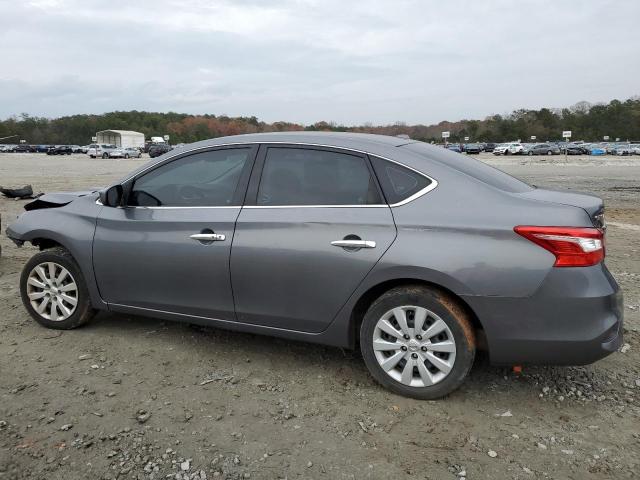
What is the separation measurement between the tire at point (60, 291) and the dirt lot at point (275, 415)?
11 centimetres

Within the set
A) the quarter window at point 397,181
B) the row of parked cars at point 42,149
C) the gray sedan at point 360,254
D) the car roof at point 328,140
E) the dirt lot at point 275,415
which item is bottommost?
the dirt lot at point 275,415

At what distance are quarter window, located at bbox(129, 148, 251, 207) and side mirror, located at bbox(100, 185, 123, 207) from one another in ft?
0.31

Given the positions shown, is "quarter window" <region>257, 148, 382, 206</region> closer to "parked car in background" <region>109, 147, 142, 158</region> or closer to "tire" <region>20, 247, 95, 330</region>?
"tire" <region>20, 247, 95, 330</region>

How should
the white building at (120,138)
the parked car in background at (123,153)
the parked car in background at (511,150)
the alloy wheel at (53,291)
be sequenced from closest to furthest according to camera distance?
the alloy wheel at (53,291), the parked car in background at (123,153), the parked car in background at (511,150), the white building at (120,138)

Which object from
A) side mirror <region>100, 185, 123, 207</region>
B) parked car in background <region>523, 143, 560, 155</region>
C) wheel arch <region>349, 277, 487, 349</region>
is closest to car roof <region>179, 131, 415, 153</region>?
side mirror <region>100, 185, 123, 207</region>

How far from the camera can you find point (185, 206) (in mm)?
4070

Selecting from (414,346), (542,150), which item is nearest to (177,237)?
(414,346)

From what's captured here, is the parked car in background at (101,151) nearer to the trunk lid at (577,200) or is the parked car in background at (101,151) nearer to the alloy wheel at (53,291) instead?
the alloy wheel at (53,291)

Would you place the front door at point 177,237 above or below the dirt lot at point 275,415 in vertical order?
Result: above

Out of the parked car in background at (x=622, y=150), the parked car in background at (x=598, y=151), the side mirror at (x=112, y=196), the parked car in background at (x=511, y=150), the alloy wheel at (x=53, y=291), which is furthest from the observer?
the parked car in background at (x=598, y=151)

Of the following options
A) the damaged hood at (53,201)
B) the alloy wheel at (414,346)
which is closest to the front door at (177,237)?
the damaged hood at (53,201)

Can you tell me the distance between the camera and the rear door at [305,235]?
344cm

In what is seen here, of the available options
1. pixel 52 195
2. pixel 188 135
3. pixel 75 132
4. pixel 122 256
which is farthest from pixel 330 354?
pixel 75 132

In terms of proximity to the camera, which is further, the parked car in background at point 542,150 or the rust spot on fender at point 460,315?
the parked car in background at point 542,150
